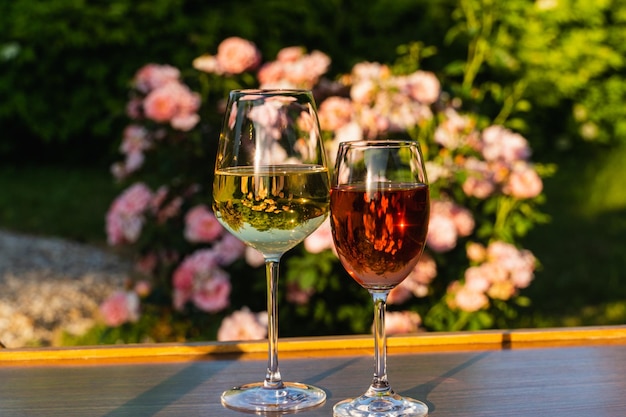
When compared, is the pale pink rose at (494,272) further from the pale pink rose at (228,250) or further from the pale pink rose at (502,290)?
the pale pink rose at (228,250)

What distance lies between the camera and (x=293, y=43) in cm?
780

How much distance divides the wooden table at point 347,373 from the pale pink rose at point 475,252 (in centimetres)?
178

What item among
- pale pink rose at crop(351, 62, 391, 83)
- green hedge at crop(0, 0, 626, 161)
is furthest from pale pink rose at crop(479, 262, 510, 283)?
green hedge at crop(0, 0, 626, 161)

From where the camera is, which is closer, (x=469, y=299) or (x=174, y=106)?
(x=469, y=299)

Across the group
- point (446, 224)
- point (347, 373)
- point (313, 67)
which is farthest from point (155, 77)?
point (347, 373)

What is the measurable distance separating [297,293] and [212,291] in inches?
10.8

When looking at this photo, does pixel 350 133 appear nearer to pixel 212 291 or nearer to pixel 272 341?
pixel 212 291

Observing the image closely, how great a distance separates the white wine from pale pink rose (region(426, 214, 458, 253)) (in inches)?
73.4

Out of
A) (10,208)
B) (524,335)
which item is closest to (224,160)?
(524,335)

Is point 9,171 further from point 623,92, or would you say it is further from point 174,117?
point 174,117

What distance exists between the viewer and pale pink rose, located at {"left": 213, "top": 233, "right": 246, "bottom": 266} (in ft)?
10.7

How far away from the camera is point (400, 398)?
1187mm

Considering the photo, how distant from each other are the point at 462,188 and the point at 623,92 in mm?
5426

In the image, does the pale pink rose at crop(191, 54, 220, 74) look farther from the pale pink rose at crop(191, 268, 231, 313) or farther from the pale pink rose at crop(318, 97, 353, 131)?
the pale pink rose at crop(191, 268, 231, 313)
